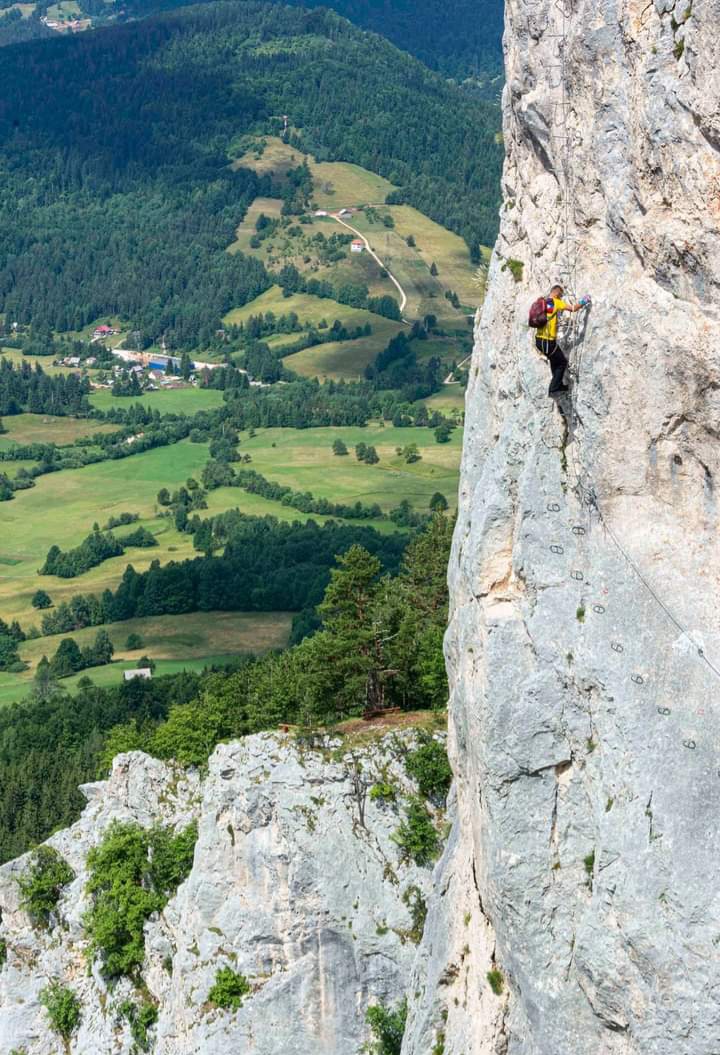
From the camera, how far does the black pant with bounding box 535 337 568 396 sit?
31.6 m

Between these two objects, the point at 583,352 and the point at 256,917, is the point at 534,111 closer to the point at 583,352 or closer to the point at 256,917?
the point at 583,352

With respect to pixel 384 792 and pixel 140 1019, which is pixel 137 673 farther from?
pixel 384 792

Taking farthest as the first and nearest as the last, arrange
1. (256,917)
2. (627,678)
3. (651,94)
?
(256,917) < (627,678) < (651,94)

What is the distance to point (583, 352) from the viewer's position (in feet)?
101

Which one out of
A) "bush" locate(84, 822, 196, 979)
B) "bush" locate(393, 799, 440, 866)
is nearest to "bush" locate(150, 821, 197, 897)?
"bush" locate(84, 822, 196, 979)

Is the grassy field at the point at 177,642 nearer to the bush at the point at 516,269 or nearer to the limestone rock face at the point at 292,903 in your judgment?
the limestone rock face at the point at 292,903

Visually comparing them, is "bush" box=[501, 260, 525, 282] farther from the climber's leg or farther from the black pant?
the climber's leg

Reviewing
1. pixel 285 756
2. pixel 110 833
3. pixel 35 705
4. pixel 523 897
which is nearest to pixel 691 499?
pixel 523 897

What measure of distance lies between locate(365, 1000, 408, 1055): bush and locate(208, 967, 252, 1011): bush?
4738 mm

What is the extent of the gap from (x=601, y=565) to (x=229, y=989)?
1087 inches

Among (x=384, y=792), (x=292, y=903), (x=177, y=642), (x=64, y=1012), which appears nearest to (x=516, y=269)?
(x=384, y=792)

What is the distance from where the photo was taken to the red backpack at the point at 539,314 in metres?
31.2

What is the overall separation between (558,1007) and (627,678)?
26.1 ft

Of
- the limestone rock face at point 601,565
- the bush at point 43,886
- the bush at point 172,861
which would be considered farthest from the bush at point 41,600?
the limestone rock face at point 601,565
